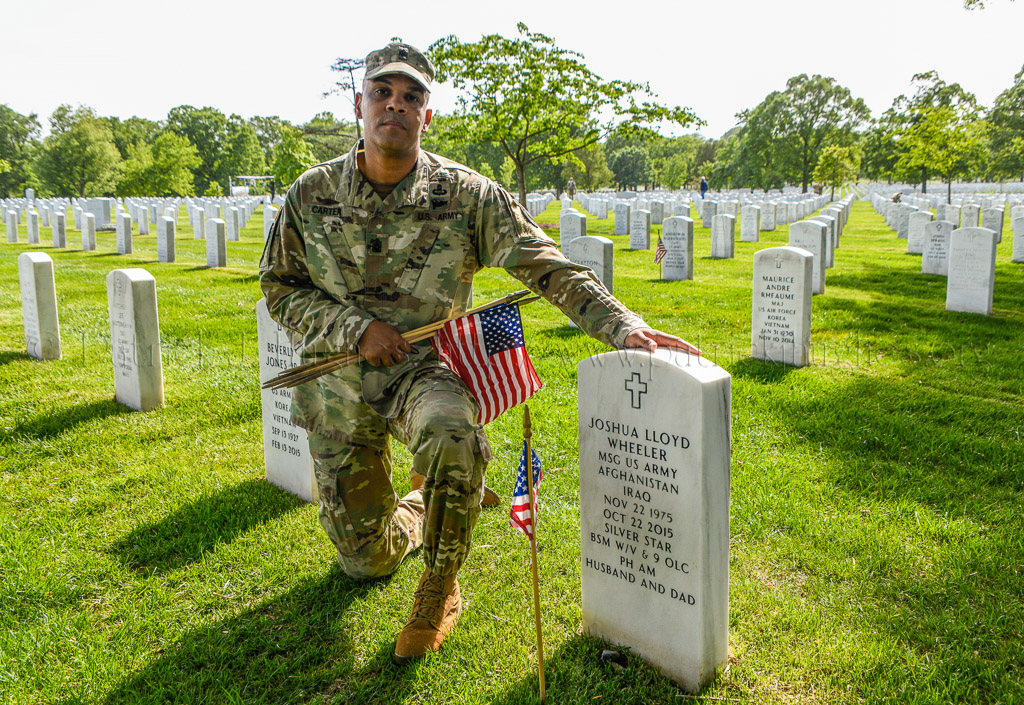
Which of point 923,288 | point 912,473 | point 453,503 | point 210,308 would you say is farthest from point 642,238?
point 453,503

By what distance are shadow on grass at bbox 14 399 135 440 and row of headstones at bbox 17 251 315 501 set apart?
5.5 inches

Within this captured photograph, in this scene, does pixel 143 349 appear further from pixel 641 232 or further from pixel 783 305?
pixel 641 232

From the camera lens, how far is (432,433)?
2.79 meters

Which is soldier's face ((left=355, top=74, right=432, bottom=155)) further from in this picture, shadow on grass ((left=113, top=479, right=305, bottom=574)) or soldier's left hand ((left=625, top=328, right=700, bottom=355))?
shadow on grass ((left=113, top=479, right=305, bottom=574))

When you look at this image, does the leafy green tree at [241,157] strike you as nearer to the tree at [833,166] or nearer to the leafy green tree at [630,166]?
the leafy green tree at [630,166]

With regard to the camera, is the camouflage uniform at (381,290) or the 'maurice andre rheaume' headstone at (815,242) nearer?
the camouflage uniform at (381,290)

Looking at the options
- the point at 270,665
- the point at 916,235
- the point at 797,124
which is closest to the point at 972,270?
the point at 916,235

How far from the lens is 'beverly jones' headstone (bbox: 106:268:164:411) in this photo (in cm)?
621

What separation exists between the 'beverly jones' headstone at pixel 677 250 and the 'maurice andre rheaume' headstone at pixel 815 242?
2239 mm

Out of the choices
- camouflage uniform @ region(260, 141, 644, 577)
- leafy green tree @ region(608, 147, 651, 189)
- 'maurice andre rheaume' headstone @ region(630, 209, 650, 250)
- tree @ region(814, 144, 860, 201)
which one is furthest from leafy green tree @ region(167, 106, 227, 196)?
camouflage uniform @ region(260, 141, 644, 577)

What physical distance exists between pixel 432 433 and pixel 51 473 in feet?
12.3

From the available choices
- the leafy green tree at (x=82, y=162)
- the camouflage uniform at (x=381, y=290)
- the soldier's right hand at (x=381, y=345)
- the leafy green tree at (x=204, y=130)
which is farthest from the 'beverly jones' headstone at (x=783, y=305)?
the leafy green tree at (x=204, y=130)

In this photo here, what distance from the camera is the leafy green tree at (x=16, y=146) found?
224ft

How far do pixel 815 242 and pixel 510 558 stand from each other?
9698 mm
